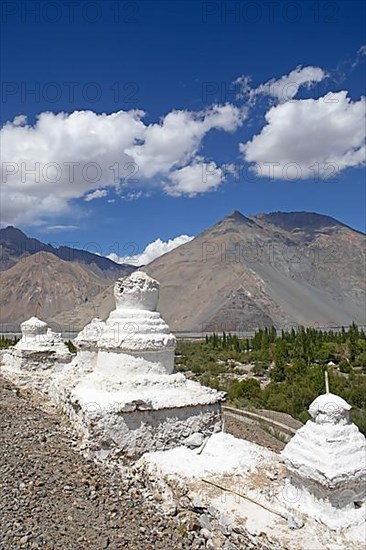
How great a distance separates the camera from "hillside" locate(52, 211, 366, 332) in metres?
90.6

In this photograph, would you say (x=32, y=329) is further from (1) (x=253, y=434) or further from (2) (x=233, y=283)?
(2) (x=233, y=283)

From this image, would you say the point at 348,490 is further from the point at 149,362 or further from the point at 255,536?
the point at 149,362

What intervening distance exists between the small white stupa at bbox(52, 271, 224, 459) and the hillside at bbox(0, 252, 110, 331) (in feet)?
347

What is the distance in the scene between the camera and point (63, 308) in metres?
126

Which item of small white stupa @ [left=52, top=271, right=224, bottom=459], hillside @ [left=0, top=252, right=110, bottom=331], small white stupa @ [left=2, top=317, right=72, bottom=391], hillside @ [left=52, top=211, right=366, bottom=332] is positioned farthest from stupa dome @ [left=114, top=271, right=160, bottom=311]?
hillside @ [left=0, top=252, right=110, bottom=331]

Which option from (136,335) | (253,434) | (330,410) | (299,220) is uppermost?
(299,220)

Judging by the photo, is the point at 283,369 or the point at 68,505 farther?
the point at 283,369

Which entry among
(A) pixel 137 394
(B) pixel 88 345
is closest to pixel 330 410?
(A) pixel 137 394

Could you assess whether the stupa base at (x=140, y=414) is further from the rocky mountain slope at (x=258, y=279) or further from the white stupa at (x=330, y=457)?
the rocky mountain slope at (x=258, y=279)

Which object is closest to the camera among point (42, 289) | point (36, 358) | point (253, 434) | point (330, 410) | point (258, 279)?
point (330, 410)

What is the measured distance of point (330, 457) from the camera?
255 inches

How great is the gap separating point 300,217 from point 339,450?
19518 centimetres

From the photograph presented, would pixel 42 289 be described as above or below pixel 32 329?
above

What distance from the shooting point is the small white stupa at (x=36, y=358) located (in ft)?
58.4
